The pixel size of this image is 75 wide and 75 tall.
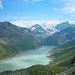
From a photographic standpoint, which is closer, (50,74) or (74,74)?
(74,74)

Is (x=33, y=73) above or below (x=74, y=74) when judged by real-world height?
below

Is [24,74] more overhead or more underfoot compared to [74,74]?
more underfoot

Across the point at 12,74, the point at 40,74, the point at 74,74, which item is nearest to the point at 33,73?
the point at 40,74

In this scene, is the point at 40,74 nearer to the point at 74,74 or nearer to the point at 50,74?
the point at 50,74

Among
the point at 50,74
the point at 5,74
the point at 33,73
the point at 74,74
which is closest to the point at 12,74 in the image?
the point at 5,74

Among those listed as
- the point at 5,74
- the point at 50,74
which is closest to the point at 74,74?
the point at 50,74

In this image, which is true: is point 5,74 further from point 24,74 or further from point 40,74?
point 40,74

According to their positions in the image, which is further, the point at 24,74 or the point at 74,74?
the point at 24,74

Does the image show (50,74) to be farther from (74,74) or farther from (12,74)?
(74,74)
